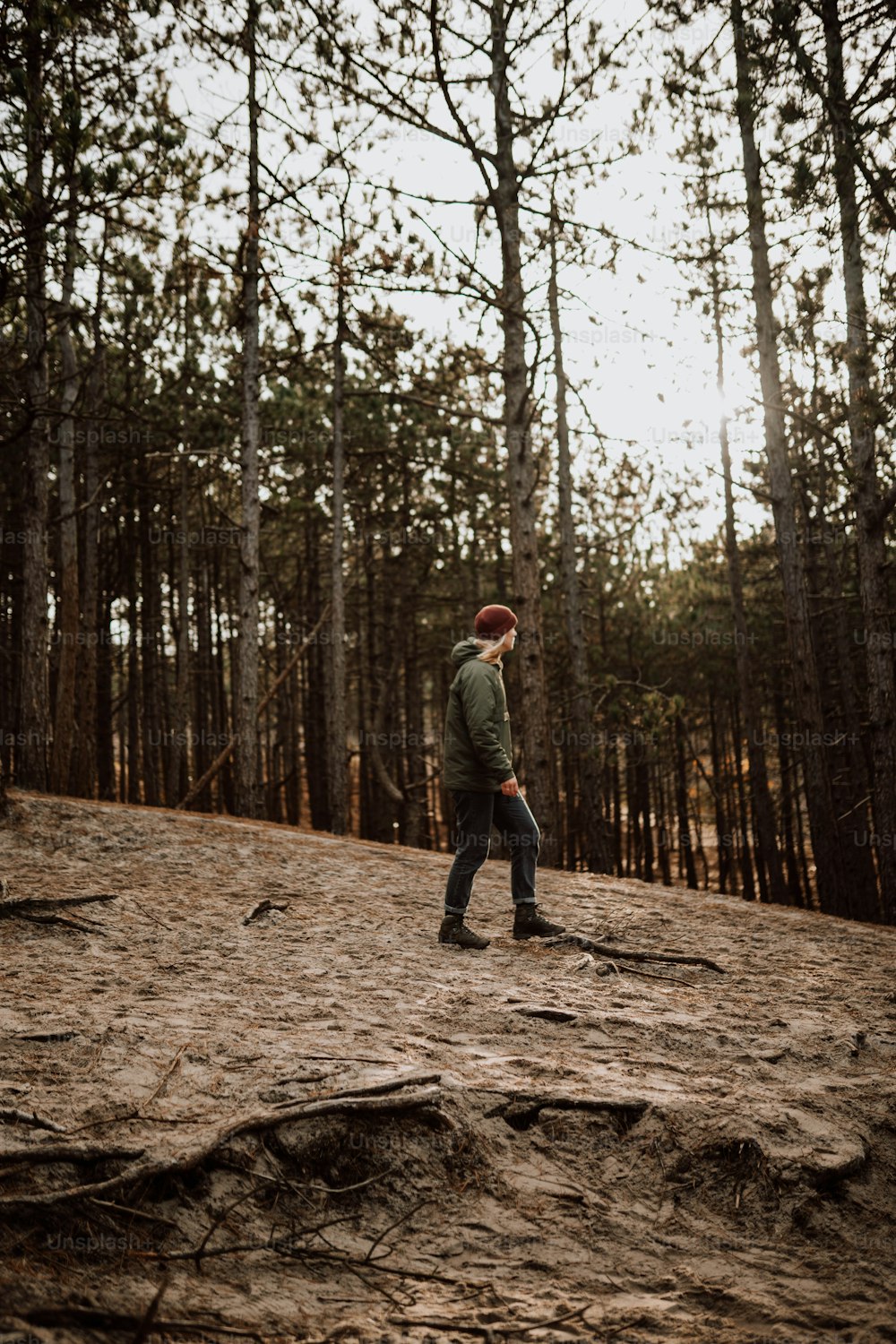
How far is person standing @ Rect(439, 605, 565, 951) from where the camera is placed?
604 centimetres

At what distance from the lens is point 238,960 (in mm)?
5441

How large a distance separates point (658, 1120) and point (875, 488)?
1002cm

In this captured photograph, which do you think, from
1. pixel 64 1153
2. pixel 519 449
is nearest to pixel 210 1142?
pixel 64 1153

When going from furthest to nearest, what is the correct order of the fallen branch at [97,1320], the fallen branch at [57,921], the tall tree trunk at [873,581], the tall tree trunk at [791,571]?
the tall tree trunk at [791,571]
the tall tree trunk at [873,581]
the fallen branch at [57,921]
the fallen branch at [97,1320]

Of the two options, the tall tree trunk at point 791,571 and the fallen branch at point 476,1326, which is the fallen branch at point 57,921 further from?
the tall tree trunk at point 791,571

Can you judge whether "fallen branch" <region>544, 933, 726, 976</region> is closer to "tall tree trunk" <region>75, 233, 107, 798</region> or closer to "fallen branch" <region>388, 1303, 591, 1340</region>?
"fallen branch" <region>388, 1303, 591, 1340</region>

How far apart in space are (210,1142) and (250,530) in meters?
11.8

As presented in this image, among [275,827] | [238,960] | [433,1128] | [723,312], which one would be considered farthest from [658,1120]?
[723,312]

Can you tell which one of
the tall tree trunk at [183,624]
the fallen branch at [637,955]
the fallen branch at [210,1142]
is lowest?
the fallen branch at [637,955]

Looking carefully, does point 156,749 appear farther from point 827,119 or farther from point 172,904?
point 827,119

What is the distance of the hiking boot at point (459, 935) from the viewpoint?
6.09 metres

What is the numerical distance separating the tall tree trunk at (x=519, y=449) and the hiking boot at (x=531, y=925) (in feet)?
16.2

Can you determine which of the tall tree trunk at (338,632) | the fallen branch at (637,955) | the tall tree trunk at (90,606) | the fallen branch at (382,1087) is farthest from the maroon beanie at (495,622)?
the tall tree trunk at (338,632)

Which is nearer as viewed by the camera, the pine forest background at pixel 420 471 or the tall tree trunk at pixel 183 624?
the pine forest background at pixel 420 471
